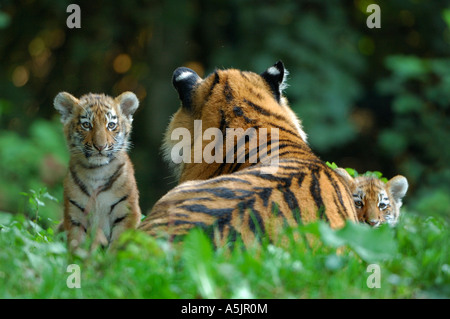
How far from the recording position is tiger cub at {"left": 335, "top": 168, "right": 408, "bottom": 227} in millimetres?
5219

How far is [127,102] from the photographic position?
5.68 meters

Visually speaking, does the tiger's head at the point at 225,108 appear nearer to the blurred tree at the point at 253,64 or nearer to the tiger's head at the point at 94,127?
the tiger's head at the point at 94,127

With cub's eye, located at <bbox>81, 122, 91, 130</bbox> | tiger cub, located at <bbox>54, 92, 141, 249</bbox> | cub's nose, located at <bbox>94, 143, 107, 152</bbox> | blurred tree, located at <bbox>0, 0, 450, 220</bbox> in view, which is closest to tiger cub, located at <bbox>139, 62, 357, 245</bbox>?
tiger cub, located at <bbox>54, 92, 141, 249</bbox>

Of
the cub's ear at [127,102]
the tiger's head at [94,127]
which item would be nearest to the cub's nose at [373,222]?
the tiger's head at [94,127]

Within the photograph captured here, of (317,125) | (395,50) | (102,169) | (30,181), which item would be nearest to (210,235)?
(102,169)

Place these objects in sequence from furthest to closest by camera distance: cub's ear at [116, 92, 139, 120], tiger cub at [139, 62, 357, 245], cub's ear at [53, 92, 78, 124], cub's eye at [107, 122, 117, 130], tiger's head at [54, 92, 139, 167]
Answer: cub's ear at [116, 92, 139, 120], cub's ear at [53, 92, 78, 124], cub's eye at [107, 122, 117, 130], tiger's head at [54, 92, 139, 167], tiger cub at [139, 62, 357, 245]

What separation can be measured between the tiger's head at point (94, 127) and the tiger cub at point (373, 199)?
5.97ft

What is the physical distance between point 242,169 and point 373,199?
50.8 inches

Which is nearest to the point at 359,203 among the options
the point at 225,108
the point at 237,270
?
the point at 225,108

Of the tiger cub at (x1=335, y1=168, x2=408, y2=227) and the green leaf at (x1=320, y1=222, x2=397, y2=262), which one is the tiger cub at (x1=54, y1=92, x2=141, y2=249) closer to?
the tiger cub at (x1=335, y1=168, x2=408, y2=227)

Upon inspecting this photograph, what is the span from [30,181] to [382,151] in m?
6.56

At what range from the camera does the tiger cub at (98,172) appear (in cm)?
514

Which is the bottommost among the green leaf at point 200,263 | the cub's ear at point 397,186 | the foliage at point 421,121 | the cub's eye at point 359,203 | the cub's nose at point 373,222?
the green leaf at point 200,263

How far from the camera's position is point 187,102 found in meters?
5.67
